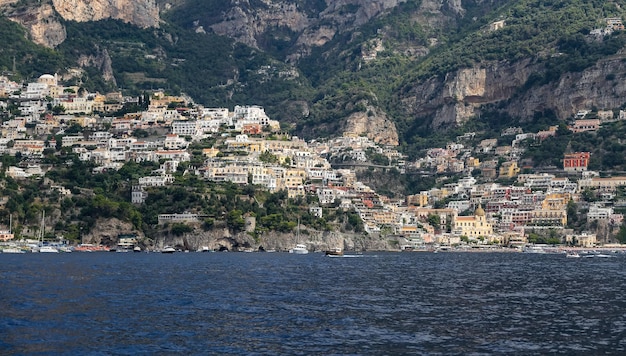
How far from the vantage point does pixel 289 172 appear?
173m

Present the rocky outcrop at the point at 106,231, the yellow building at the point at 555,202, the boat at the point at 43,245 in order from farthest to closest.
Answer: the yellow building at the point at 555,202
the rocky outcrop at the point at 106,231
the boat at the point at 43,245

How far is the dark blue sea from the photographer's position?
1944 inches

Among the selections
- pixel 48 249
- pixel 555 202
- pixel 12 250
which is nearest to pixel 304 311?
pixel 12 250

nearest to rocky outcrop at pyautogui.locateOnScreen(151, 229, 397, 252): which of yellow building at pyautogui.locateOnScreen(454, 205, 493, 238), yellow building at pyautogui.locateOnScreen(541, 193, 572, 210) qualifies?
yellow building at pyautogui.locateOnScreen(454, 205, 493, 238)

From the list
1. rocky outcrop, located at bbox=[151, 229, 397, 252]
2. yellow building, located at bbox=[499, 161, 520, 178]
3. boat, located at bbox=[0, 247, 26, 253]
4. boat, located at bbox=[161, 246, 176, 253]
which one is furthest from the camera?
yellow building, located at bbox=[499, 161, 520, 178]

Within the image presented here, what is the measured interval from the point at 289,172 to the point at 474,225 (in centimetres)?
2917

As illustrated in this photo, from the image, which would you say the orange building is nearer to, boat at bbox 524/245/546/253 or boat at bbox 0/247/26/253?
boat at bbox 524/245/546/253

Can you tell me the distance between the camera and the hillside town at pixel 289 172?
166 meters

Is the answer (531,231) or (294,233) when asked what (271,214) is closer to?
(294,233)

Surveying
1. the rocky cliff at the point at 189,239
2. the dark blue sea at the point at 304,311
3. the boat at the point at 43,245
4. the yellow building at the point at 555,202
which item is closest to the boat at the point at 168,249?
the rocky cliff at the point at 189,239

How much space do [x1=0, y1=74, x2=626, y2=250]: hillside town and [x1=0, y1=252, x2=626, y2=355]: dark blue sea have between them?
224ft

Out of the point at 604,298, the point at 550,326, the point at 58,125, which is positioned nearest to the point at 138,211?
the point at 58,125

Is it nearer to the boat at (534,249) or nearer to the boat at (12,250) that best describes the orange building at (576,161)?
the boat at (534,249)

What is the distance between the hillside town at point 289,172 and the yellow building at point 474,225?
184mm
